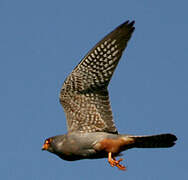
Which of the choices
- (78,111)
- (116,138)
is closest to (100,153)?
(116,138)

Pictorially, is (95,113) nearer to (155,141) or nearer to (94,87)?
(94,87)

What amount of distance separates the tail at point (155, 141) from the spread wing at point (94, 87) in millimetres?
810

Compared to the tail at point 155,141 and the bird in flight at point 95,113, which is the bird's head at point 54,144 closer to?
the bird in flight at point 95,113

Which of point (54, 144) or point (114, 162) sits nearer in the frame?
point (114, 162)

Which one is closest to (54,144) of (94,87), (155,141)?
(94,87)

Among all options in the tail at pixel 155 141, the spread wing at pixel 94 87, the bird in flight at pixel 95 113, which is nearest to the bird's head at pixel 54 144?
the bird in flight at pixel 95 113

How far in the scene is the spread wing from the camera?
13.2 metres

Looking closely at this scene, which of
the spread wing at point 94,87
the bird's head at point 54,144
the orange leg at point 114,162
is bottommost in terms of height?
the orange leg at point 114,162

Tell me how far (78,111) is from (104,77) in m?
1.28

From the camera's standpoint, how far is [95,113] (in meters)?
13.7

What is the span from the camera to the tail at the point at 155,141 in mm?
12777

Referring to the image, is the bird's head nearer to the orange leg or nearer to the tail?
the orange leg

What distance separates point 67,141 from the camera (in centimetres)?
1344

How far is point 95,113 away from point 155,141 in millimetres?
1903
